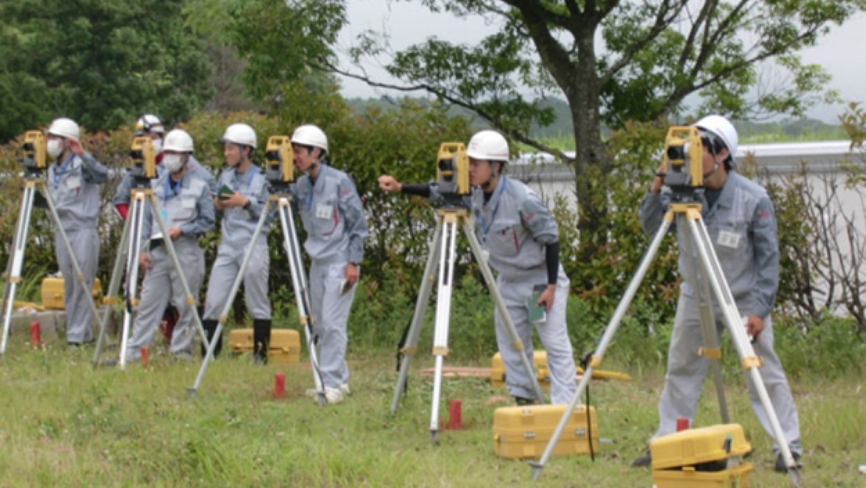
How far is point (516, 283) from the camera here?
31.1 feet

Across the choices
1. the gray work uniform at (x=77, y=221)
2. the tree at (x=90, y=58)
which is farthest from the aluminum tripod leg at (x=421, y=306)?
the tree at (x=90, y=58)

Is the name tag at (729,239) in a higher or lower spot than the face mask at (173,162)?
lower

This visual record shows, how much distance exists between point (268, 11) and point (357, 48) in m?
1.06

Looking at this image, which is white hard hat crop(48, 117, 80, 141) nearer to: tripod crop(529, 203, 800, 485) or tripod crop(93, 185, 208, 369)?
tripod crop(93, 185, 208, 369)

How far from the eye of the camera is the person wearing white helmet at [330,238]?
10570 millimetres

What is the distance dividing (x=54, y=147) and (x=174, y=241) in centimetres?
173

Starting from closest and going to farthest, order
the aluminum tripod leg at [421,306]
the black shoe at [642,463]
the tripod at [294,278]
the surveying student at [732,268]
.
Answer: the surveying student at [732,268] < the black shoe at [642,463] < the aluminum tripod leg at [421,306] < the tripod at [294,278]

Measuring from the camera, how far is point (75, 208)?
531 inches

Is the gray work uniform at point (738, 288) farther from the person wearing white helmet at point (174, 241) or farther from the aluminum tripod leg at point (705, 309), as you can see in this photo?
the person wearing white helmet at point (174, 241)

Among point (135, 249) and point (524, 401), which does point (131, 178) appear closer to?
point (135, 249)

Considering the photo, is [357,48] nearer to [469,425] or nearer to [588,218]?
[588,218]

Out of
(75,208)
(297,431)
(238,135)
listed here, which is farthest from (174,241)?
(297,431)

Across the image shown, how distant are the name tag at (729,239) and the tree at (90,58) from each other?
75.8 feet

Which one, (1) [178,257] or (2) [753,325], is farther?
(1) [178,257]
